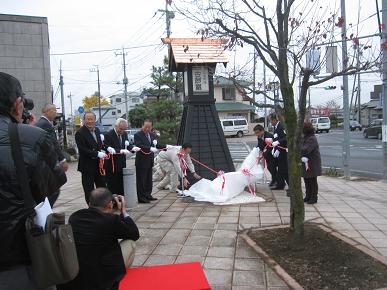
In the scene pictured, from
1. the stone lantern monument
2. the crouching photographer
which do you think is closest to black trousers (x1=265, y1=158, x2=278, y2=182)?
the stone lantern monument

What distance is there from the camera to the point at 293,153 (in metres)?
4.99

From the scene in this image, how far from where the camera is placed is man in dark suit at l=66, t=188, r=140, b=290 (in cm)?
296

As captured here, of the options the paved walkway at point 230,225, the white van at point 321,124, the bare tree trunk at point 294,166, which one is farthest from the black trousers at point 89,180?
the white van at point 321,124

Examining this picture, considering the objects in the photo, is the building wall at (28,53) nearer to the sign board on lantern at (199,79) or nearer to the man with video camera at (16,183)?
the sign board on lantern at (199,79)

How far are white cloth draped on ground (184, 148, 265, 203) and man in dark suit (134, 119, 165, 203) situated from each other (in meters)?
0.95

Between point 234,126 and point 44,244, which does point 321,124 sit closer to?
point 234,126

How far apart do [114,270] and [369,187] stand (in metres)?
8.85

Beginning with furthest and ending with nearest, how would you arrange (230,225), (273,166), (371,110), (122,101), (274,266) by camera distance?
(122,101) → (371,110) → (273,166) → (230,225) → (274,266)

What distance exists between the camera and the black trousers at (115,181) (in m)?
7.99

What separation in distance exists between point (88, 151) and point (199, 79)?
176 inches

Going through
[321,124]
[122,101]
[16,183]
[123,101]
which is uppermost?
[122,101]

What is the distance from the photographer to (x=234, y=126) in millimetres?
43688

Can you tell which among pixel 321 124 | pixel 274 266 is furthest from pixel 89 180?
pixel 321 124

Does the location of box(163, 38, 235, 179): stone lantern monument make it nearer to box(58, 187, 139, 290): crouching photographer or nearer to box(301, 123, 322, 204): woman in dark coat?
box(301, 123, 322, 204): woman in dark coat
